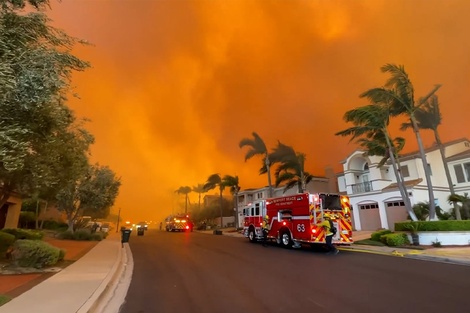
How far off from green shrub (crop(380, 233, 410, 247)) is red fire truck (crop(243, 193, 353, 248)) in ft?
9.58

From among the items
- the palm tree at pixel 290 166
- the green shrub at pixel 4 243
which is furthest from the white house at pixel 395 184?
the green shrub at pixel 4 243

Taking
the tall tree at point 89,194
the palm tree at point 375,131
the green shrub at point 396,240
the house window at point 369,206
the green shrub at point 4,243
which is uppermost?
the palm tree at point 375,131

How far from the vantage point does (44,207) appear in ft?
140

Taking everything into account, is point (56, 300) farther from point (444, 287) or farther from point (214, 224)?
point (214, 224)

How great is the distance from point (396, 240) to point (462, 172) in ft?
49.8

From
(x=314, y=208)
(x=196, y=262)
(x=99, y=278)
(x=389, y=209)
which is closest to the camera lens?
(x=99, y=278)

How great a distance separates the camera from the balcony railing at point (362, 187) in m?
30.4

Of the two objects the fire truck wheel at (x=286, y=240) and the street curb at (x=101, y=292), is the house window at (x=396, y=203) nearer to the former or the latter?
the fire truck wheel at (x=286, y=240)

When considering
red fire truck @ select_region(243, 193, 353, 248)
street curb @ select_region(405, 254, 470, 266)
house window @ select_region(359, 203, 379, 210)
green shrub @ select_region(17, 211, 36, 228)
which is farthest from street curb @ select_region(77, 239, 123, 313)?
green shrub @ select_region(17, 211, 36, 228)

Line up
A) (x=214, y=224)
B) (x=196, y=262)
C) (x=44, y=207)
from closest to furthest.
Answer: (x=196, y=262) < (x=44, y=207) < (x=214, y=224)

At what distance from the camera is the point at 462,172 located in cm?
2675

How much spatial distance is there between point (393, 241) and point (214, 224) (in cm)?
4803

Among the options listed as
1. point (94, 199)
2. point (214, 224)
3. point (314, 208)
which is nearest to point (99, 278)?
point (314, 208)

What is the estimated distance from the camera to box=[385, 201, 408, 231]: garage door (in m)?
25.6
